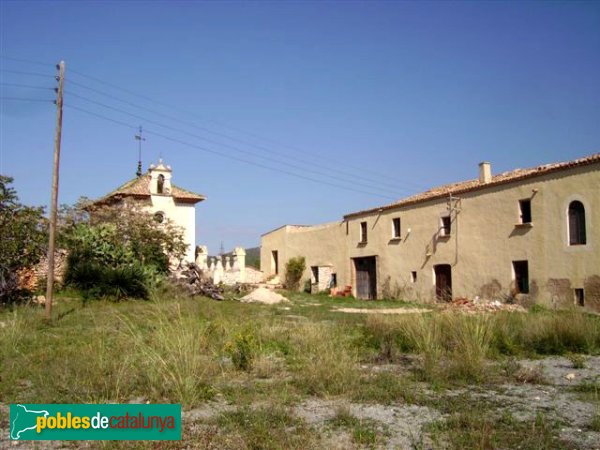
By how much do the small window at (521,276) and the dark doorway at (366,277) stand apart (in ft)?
30.0

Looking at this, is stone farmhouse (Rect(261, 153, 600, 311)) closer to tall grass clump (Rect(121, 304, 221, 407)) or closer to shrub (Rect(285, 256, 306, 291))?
shrub (Rect(285, 256, 306, 291))

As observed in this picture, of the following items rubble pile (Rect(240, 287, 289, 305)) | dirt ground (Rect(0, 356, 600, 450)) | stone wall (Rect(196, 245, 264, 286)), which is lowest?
dirt ground (Rect(0, 356, 600, 450))

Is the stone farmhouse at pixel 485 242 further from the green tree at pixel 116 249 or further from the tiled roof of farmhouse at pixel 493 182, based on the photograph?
the green tree at pixel 116 249

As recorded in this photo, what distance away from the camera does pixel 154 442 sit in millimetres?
4742

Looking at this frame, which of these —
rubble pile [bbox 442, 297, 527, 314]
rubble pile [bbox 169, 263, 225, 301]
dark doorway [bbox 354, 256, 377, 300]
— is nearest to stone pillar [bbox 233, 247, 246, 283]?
dark doorway [bbox 354, 256, 377, 300]

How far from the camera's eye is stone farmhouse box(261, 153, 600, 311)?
19.0 m

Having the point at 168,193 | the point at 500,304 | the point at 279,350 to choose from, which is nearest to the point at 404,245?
the point at 500,304

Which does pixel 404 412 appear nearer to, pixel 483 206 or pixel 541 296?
pixel 541 296

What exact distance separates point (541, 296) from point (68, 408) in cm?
1867

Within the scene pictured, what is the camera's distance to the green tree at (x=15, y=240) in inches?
670

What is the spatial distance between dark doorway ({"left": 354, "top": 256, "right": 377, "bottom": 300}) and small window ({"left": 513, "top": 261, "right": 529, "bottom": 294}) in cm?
915

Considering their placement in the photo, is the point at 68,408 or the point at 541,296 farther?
the point at 541,296

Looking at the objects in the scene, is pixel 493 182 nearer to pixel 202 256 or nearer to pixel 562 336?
pixel 562 336

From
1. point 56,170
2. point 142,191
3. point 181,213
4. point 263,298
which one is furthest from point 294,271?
point 56,170
